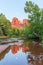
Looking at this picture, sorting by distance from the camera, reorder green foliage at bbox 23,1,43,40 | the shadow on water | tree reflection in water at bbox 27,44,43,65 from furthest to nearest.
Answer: green foliage at bbox 23,1,43,40 → the shadow on water → tree reflection in water at bbox 27,44,43,65

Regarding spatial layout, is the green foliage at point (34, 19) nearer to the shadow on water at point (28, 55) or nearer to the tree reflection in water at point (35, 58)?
the shadow on water at point (28, 55)

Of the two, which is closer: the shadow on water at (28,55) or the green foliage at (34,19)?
the shadow on water at (28,55)

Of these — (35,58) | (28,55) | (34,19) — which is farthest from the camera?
(34,19)

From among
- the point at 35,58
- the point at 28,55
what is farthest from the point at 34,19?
the point at 35,58

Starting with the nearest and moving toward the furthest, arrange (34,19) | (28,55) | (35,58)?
(35,58), (28,55), (34,19)

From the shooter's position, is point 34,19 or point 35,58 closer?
point 35,58

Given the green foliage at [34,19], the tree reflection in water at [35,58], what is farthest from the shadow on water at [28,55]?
the green foliage at [34,19]

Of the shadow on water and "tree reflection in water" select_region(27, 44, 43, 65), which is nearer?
"tree reflection in water" select_region(27, 44, 43, 65)

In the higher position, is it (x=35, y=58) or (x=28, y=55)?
(x=35, y=58)

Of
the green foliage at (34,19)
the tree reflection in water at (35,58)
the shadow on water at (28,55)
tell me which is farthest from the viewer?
the green foliage at (34,19)

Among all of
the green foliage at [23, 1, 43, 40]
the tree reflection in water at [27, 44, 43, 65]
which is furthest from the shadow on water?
the green foliage at [23, 1, 43, 40]

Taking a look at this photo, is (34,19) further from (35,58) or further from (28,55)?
(35,58)

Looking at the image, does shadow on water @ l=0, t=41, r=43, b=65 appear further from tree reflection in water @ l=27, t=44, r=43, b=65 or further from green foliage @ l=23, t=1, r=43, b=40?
green foliage @ l=23, t=1, r=43, b=40

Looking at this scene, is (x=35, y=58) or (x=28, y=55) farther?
(x=28, y=55)
